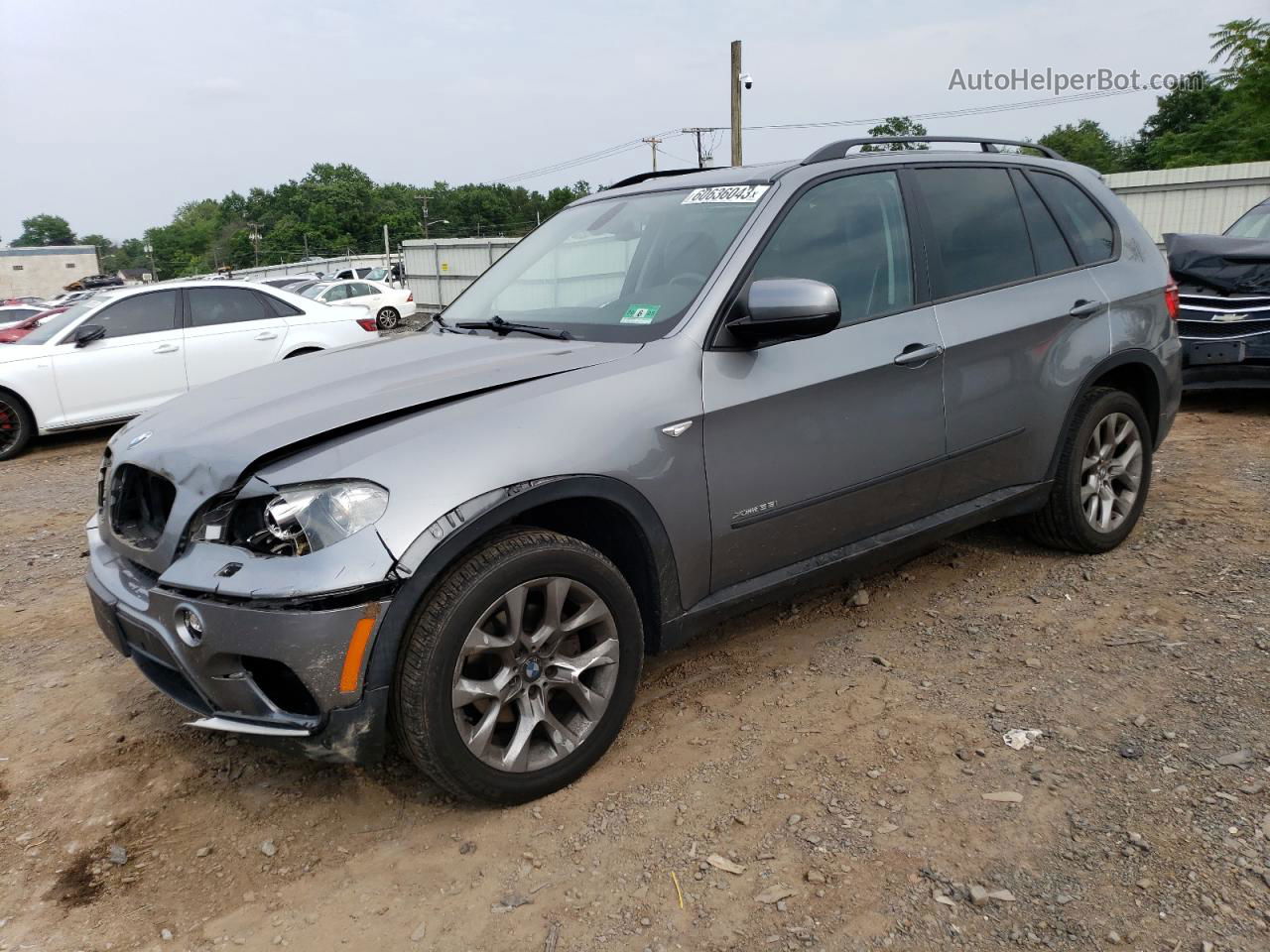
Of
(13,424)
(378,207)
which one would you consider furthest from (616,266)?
(378,207)

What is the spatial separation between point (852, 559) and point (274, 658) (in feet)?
6.51

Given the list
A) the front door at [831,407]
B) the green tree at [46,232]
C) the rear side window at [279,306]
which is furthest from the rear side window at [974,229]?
the green tree at [46,232]

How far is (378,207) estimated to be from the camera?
111812mm

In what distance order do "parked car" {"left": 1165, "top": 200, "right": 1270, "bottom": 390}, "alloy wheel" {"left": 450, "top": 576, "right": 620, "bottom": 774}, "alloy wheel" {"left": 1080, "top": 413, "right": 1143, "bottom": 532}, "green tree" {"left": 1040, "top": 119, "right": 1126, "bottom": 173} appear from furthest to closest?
"green tree" {"left": 1040, "top": 119, "right": 1126, "bottom": 173} → "parked car" {"left": 1165, "top": 200, "right": 1270, "bottom": 390} → "alloy wheel" {"left": 1080, "top": 413, "right": 1143, "bottom": 532} → "alloy wheel" {"left": 450, "top": 576, "right": 620, "bottom": 774}

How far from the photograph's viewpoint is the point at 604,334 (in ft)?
10.3

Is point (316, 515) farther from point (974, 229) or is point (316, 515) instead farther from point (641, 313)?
point (974, 229)

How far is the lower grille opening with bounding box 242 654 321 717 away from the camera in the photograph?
95.1 inches

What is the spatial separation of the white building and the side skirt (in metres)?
93.6

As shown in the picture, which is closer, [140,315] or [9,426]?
[9,426]

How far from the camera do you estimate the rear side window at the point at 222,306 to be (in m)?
9.50

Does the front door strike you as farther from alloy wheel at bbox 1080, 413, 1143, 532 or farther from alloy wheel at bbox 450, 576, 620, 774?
alloy wheel at bbox 1080, 413, 1143, 532

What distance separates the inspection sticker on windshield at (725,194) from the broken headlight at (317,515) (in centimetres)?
171

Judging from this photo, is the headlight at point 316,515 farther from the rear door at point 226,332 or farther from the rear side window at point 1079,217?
the rear door at point 226,332

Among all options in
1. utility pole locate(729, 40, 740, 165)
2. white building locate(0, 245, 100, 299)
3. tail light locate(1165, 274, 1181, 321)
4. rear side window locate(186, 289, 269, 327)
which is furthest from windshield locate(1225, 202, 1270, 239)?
white building locate(0, 245, 100, 299)
